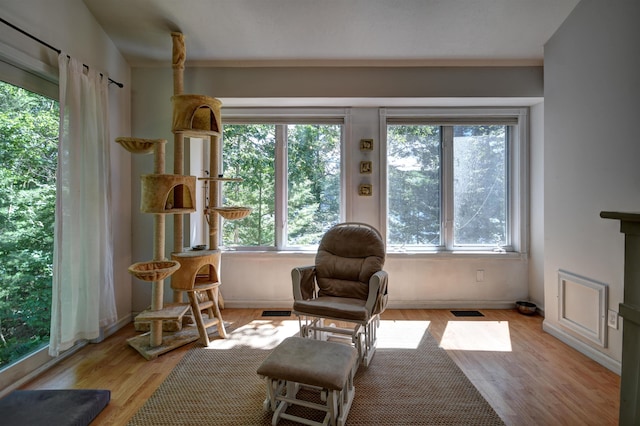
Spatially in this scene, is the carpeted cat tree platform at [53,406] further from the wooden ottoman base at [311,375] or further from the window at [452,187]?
the window at [452,187]

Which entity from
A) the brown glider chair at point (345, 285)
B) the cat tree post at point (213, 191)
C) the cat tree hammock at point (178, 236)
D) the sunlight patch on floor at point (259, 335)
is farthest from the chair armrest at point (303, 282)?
the cat tree post at point (213, 191)

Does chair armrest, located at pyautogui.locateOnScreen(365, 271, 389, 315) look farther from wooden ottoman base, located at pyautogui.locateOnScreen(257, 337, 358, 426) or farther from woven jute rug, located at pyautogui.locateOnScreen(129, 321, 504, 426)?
wooden ottoman base, located at pyautogui.locateOnScreen(257, 337, 358, 426)

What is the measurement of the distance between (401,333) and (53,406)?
2.42m

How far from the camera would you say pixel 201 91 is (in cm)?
307

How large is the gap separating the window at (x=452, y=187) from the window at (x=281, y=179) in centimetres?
67

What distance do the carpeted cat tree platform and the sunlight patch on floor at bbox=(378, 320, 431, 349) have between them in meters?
1.90

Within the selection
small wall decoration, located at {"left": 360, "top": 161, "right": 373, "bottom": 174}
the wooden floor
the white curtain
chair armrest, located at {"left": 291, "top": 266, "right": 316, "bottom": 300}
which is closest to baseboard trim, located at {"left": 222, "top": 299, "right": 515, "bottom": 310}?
the wooden floor

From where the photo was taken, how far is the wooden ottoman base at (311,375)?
148cm

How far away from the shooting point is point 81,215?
7.50 feet

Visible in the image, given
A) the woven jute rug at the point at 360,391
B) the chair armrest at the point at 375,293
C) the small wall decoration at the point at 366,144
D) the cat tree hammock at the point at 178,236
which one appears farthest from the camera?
the small wall decoration at the point at 366,144

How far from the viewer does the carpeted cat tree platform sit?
1.56 m

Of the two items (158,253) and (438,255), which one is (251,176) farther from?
(438,255)

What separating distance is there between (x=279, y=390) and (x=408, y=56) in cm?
300

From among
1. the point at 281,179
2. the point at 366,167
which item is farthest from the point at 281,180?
the point at 366,167
